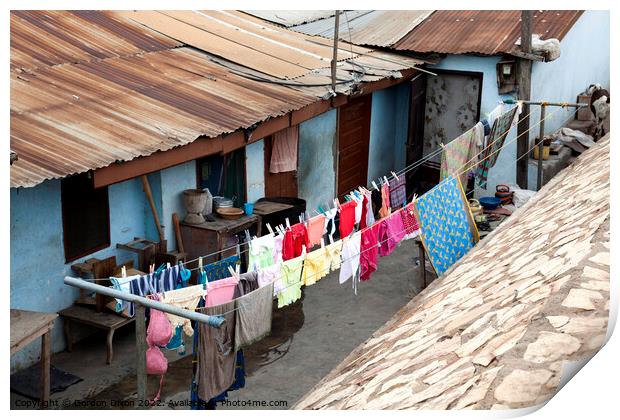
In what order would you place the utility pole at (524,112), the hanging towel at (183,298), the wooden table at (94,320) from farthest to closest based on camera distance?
the utility pole at (524,112) < the wooden table at (94,320) < the hanging towel at (183,298)

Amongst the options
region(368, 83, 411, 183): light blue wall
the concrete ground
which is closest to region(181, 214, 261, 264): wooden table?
the concrete ground

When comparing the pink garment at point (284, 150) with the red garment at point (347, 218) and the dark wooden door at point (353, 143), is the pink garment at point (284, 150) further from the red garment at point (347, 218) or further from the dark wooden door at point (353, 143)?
the red garment at point (347, 218)

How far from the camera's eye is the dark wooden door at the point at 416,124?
59.6ft

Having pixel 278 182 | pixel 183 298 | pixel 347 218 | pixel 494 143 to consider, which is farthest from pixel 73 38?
pixel 494 143

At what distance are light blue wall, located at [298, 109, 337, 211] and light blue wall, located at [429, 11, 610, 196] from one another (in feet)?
10.5

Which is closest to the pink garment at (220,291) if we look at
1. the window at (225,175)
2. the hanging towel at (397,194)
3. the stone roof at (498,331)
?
the stone roof at (498,331)

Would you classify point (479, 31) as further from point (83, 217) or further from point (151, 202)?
point (83, 217)

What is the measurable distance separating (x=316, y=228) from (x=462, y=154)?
492 cm

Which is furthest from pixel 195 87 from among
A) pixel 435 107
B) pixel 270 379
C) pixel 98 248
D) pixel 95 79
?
pixel 435 107

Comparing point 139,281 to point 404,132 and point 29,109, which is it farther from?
point 404,132

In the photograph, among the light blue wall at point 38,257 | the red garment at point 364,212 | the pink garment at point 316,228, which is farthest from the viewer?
the red garment at point 364,212

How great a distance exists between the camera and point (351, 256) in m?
10.7

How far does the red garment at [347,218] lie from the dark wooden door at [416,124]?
7.20 meters

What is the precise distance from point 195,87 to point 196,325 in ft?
16.6
